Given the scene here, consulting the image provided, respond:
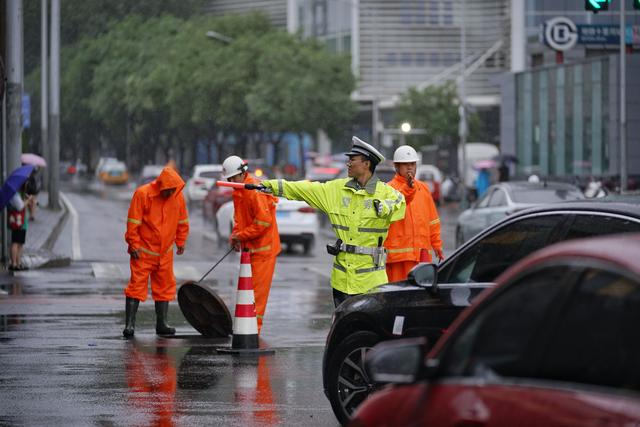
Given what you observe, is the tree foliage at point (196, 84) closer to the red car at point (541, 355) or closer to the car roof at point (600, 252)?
the red car at point (541, 355)

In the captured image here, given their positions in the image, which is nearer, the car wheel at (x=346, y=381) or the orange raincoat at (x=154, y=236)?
the car wheel at (x=346, y=381)

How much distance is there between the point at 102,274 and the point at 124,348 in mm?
9906

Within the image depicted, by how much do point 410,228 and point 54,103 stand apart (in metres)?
36.3

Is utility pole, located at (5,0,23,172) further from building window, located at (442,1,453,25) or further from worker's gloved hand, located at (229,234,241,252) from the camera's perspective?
building window, located at (442,1,453,25)

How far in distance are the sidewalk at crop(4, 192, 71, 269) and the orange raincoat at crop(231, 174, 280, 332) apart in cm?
1072

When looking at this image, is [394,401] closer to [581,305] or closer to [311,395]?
[581,305]

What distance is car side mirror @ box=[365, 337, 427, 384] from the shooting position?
4801mm

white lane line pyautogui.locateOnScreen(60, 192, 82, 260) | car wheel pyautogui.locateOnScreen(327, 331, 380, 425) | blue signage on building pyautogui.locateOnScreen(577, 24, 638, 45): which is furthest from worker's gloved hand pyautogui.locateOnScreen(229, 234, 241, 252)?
blue signage on building pyautogui.locateOnScreen(577, 24, 638, 45)

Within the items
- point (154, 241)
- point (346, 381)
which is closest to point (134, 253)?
point (154, 241)

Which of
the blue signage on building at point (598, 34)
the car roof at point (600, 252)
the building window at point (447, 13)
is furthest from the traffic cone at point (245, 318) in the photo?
the building window at point (447, 13)

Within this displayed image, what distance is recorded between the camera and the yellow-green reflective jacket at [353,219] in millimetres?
10570

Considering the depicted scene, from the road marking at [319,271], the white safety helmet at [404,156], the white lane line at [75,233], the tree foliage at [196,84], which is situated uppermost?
the tree foliage at [196,84]

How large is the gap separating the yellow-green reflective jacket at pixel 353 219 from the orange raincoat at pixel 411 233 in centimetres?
170

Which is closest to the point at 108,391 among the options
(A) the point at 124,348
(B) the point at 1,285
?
(A) the point at 124,348
